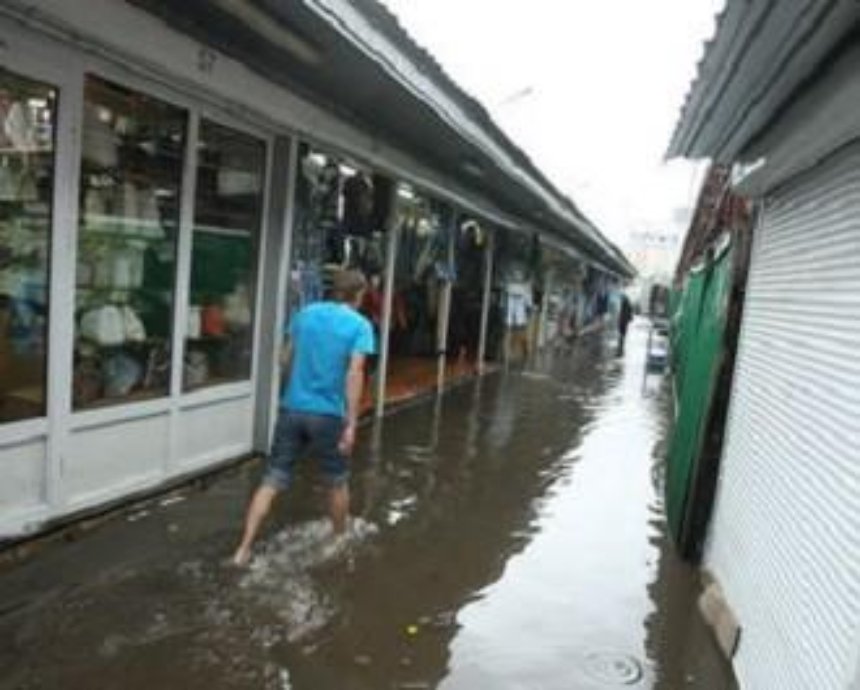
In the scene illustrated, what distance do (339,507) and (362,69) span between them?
2682 millimetres

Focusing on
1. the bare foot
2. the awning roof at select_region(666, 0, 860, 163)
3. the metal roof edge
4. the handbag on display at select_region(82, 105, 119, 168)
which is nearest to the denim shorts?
the bare foot

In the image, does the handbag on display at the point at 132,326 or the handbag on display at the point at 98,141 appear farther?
the handbag on display at the point at 132,326

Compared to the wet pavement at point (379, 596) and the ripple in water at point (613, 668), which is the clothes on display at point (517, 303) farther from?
the ripple in water at point (613, 668)

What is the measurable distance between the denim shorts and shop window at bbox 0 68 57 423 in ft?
3.99

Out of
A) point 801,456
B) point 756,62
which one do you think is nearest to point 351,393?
point 801,456

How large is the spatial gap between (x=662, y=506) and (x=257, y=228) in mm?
3794

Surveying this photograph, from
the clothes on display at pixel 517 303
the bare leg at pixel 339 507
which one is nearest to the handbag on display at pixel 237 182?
the bare leg at pixel 339 507

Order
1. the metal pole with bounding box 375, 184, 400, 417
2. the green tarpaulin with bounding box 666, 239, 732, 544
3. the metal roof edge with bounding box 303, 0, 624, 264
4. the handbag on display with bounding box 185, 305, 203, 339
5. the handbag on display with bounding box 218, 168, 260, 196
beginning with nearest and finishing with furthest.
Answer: the metal roof edge with bounding box 303, 0, 624, 264 < the green tarpaulin with bounding box 666, 239, 732, 544 < the handbag on display with bounding box 185, 305, 203, 339 < the handbag on display with bounding box 218, 168, 260, 196 < the metal pole with bounding box 375, 184, 400, 417

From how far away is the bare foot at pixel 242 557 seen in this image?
15.0 feet

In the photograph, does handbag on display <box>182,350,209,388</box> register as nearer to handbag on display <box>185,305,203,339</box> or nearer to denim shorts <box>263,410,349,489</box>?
handbag on display <box>185,305,203,339</box>

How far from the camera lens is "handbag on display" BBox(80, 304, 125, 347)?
16.2 feet

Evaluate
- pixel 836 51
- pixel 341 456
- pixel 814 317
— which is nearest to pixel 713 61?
pixel 836 51

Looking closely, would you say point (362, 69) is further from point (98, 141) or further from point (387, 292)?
point (387, 292)

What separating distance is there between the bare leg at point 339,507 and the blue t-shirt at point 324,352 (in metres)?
0.53
